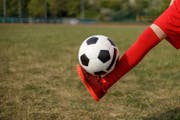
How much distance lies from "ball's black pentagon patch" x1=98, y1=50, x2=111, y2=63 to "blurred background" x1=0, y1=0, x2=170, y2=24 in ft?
189

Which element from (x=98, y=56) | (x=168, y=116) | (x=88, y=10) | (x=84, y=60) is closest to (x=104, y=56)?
(x=98, y=56)

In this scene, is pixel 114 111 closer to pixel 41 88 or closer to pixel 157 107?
pixel 157 107

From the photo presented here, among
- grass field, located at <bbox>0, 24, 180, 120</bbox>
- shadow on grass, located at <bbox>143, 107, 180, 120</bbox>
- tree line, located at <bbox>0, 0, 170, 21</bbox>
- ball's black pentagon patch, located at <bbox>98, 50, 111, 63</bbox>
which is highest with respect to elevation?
ball's black pentagon patch, located at <bbox>98, 50, 111, 63</bbox>

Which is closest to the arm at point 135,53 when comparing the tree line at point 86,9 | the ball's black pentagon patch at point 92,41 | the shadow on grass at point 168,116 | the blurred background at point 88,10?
the ball's black pentagon patch at point 92,41

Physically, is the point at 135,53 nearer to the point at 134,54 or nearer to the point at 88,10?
the point at 134,54

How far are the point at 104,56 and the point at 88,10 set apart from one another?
74.5 m

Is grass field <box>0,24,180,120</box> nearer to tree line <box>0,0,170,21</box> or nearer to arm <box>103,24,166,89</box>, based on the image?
arm <box>103,24,166,89</box>

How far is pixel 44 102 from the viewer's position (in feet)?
14.5

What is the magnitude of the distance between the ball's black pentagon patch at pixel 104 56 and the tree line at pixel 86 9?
63.4m

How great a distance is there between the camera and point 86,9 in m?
78.0

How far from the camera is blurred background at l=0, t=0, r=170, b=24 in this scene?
6669cm

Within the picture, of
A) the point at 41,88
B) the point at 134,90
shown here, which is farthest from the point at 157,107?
the point at 41,88

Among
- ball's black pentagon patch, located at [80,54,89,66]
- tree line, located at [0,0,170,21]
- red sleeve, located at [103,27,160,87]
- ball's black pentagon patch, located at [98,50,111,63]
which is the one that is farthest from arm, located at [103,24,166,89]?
tree line, located at [0,0,170,21]

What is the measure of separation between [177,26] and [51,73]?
4.01 meters
